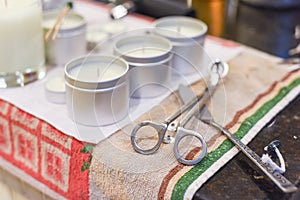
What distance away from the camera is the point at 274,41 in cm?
83

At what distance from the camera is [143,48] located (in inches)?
22.6

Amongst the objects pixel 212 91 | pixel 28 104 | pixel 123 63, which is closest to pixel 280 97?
pixel 212 91

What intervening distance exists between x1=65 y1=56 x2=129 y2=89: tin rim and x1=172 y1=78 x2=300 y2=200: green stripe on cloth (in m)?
0.13

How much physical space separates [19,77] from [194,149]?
0.25m

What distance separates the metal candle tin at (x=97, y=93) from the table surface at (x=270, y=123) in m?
0.14

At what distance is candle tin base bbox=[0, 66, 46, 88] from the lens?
1.90ft

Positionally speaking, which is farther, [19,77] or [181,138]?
[19,77]

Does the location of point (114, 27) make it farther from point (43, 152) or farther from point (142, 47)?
point (43, 152)

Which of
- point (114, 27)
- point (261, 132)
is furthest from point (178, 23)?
point (261, 132)

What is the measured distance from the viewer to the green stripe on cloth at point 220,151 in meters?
0.44

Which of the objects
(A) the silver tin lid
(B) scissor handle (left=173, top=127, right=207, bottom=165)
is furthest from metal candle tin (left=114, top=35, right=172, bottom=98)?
(B) scissor handle (left=173, top=127, right=207, bottom=165)

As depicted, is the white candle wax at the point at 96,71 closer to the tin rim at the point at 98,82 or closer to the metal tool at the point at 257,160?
the tin rim at the point at 98,82

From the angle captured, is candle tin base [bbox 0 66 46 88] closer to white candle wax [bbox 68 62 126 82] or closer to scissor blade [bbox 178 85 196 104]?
white candle wax [bbox 68 62 126 82]

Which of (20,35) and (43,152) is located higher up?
(20,35)
